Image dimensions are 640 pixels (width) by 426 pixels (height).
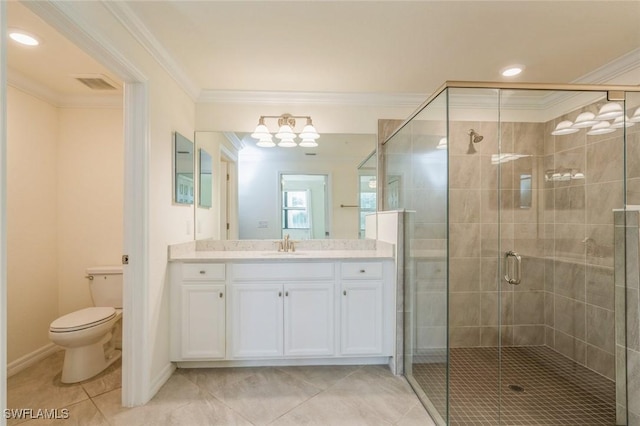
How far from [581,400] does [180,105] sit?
361 centimetres

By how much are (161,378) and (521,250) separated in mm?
3042

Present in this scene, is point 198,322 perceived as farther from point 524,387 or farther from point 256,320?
point 524,387

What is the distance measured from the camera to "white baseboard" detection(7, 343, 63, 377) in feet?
7.48

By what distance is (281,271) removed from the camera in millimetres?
2338

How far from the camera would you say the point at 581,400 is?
200 centimetres

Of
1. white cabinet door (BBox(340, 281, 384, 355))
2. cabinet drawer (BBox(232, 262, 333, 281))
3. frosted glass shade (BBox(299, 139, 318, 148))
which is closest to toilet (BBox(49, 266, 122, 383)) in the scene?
cabinet drawer (BBox(232, 262, 333, 281))

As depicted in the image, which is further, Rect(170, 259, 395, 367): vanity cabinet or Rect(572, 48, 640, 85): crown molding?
Rect(170, 259, 395, 367): vanity cabinet

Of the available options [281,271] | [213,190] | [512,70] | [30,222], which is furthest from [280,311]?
[512,70]

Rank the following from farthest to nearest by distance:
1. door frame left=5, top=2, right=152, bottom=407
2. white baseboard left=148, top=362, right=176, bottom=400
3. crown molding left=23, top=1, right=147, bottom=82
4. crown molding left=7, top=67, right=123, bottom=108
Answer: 1. crown molding left=7, top=67, right=123, bottom=108
2. white baseboard left=148, top=362, right=176, bottom=400
3. door frame left=5, top=2, right=152, bottom=407
4. crown molding left=23, top=1, right=147, bottom=82

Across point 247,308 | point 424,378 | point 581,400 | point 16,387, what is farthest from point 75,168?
point 581,400

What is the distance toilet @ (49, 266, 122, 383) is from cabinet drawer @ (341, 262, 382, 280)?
186 cm

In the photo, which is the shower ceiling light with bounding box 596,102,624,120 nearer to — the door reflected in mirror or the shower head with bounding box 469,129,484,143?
the shower head with bounding box 469,129,484,143

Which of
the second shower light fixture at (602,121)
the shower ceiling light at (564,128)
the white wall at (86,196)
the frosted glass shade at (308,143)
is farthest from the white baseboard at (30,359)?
the shower ceiling light at (564,128)

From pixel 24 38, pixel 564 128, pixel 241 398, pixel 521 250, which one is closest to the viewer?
pixel 24 38
